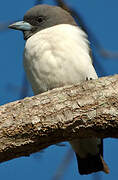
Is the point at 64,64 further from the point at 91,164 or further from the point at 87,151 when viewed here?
the point at 91,164

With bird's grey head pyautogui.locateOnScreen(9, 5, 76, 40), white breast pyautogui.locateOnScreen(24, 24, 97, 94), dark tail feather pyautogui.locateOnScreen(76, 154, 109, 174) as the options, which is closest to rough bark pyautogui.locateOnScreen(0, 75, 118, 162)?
white breast pyautogui.locateOnScreen(24, 24, 97, 94)

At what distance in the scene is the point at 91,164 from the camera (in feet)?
16.6

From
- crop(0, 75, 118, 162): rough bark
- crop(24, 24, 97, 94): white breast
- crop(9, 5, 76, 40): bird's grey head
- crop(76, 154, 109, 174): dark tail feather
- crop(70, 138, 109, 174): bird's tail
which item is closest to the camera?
crop(0, 75, 118, 162): rough bark

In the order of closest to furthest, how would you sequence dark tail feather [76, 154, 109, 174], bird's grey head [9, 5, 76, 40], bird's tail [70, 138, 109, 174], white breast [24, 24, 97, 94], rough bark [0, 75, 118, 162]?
1. rough bark [0, 75, 118, 162]
2. white breast [24, 24, 97, 94]
3. dark tail feather [76, 154, 109, 174]
4. bird's tail [70, 138, 109, 174]
5. bird's grey head [9, 5, 76, 40]

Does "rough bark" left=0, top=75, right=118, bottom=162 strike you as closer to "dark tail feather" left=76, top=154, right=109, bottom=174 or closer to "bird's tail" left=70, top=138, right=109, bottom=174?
"dark tail feather" left=76, top=154, right=109, bottom=174

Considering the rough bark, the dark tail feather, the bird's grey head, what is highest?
the bird's grey head

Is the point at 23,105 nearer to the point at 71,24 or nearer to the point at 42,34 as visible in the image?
the point at 42,34

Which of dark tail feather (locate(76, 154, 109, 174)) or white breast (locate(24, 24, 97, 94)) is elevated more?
white breast (locate(24, 24, 97, 94))

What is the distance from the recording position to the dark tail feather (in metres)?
4.84

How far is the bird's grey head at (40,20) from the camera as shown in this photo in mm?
5535

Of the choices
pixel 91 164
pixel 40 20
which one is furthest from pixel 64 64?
pixel 91 164

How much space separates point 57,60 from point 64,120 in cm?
146

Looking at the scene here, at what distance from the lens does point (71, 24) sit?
17.9 ft

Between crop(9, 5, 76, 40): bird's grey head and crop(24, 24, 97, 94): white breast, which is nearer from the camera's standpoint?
crop(24, 24, 97, 94): white breast
